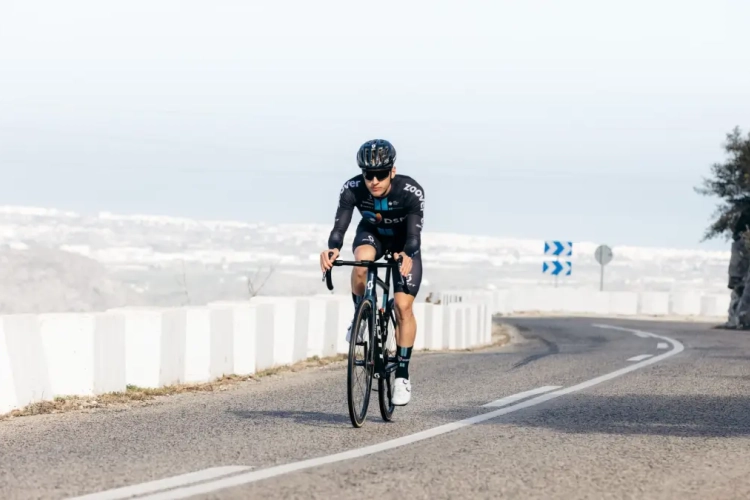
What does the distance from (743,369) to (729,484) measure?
9886 millimetres

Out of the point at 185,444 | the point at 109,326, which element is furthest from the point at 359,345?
the point at 109,326

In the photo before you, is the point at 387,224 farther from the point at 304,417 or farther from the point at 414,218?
the point at 304,417

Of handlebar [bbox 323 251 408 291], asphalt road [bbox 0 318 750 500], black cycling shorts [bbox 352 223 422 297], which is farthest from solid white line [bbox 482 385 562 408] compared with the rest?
handlebar [bbox 323 251 408 291]

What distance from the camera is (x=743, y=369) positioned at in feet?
54.2

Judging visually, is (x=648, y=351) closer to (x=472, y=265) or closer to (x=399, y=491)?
(x=399, y=491)

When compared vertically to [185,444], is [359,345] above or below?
above

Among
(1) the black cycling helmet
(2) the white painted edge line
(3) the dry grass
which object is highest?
(1) the black cycling helmet

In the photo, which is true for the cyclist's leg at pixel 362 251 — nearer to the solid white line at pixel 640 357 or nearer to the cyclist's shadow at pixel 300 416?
the cyclist's shadow at pixel 300 416

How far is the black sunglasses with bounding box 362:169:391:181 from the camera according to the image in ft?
31.3

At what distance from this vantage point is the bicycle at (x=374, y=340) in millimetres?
9258

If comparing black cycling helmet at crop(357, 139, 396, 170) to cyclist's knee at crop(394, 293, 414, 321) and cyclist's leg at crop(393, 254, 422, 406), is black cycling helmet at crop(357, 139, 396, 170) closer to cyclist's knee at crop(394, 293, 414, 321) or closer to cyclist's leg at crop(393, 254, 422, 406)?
cyclist's leg at crop(393, 254, 422, 406)

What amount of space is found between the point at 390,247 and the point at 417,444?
2057mm

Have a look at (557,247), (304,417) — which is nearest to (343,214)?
(304,417)

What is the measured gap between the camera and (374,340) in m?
9.57
